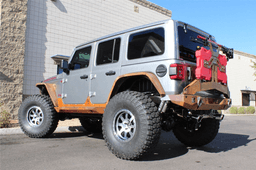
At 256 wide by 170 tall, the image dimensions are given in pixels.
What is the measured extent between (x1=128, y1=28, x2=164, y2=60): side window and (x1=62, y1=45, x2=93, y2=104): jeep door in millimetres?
1239

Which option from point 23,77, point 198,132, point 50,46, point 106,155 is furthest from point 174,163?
point 50,46

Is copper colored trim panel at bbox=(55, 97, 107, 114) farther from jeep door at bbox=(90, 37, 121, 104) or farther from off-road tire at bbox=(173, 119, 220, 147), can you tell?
off-road tire at bbox=(173, 119, 220, 147)

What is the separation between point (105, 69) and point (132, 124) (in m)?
1.44

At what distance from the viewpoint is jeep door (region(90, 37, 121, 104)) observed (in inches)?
172

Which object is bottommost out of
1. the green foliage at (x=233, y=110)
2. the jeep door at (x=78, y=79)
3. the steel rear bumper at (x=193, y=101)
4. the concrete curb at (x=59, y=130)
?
the green foliage at (x=233, y=110)

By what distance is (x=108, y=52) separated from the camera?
4.72 m

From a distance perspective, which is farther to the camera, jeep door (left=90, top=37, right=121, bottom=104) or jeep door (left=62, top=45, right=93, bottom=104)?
jeep door (left=62, top=45, right=93, bottom=104)

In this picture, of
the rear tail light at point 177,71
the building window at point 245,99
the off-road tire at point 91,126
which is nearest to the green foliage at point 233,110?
the building window at point 245,99

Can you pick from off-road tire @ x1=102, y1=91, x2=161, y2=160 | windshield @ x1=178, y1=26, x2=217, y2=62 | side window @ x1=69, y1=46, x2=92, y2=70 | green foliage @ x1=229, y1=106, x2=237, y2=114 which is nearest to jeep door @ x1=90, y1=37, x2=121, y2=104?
side window @ x1=69, y1=46, x2=92, y2=70

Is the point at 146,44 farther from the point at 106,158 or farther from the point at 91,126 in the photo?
the point at 91,126

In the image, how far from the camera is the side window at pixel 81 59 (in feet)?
16.9

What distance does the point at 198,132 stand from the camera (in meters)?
4.68

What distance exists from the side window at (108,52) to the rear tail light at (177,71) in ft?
4.39

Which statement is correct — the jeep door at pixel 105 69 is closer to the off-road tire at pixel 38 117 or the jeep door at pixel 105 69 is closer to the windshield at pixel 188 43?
the windshield at pixel 188 43
